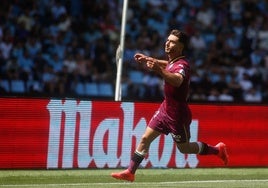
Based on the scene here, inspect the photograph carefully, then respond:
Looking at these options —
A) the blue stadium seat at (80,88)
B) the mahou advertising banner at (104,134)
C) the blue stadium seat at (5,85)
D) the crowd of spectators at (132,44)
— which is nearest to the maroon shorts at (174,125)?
the mahou advertising banner at (104,134)

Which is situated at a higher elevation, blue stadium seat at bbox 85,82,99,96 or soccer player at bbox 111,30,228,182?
soccer player at bbox 111,30,228,182

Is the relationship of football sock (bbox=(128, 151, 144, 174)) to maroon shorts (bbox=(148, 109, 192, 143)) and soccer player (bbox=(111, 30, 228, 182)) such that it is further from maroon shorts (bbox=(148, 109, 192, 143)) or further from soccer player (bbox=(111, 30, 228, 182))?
maroon shorts (bbox=(148, 109, 192, 143))

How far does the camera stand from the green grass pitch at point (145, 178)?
40.3ft

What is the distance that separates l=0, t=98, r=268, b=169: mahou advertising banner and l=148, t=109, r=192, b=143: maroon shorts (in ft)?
9.39

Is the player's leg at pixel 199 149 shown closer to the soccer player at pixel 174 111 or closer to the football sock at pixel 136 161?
the soccer player at pixel 174 111

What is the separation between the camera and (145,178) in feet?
43.8

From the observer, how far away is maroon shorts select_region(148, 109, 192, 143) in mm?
11898

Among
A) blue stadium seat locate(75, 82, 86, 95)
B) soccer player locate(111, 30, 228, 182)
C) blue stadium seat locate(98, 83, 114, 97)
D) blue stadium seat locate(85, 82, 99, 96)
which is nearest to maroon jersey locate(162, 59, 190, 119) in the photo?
soccer player locate(111, 30, 228, 182)

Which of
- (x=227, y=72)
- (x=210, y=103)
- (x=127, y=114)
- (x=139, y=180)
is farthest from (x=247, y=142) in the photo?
(x=227, y=72)

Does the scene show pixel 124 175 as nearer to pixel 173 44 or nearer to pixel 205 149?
pixel 205 149

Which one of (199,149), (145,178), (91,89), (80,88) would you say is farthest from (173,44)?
(91,89)

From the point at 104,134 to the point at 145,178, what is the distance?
171 cm

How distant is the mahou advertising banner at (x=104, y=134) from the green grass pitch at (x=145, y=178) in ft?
0.77

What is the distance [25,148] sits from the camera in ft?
46.4
